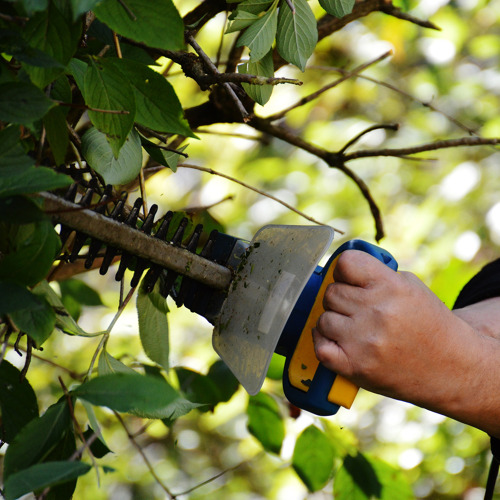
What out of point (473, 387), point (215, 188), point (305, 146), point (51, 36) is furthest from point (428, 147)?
point (215, 188)

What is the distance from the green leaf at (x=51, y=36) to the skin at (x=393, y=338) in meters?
0.29

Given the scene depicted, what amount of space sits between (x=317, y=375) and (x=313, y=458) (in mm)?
276

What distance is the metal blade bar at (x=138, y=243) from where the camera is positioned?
1.42ft

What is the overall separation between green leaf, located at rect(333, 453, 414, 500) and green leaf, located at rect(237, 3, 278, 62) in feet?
1.77

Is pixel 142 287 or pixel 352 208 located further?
pixel 352 208

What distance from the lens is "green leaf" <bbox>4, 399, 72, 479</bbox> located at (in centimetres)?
36

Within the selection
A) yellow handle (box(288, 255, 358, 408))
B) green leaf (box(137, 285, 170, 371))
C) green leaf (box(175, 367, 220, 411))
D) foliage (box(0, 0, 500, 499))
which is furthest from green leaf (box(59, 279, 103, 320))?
yellow handle (box(288, 255, 358, 408))

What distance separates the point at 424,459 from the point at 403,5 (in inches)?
46.1

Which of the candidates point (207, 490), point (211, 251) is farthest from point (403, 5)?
point (207, 490)

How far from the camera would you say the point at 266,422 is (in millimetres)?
802

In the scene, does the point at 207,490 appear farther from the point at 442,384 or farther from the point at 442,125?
the point at 442,125

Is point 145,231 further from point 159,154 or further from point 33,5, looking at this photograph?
point 33,5

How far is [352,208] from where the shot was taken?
172 centimetres

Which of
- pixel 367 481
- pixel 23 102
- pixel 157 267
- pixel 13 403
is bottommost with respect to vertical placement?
pixel 367 481
